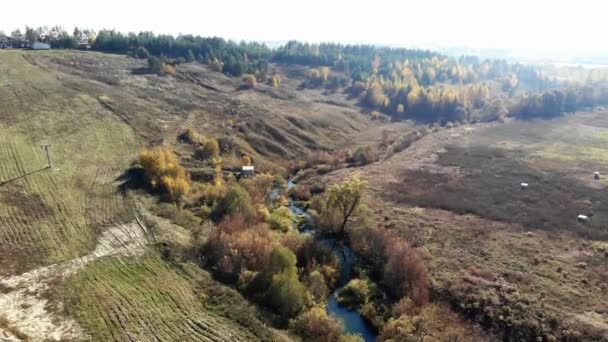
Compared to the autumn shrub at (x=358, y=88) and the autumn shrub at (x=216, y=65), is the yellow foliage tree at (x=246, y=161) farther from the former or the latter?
the autumn shrub at (x=358, y=88)

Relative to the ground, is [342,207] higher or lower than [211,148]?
lower

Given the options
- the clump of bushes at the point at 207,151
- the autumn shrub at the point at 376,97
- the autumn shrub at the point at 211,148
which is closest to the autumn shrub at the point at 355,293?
the clump of bushes at the point at 207,151

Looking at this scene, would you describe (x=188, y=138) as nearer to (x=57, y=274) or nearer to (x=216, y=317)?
(x=57, y=274)

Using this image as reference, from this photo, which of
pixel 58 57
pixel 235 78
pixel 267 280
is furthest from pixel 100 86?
pixel 267 280

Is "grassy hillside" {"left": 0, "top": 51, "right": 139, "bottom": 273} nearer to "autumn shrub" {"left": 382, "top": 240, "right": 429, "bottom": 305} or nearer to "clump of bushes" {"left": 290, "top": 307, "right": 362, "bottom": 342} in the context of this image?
"clump of bushes" {"left": 290, "top": 307, "right": 362, "bottom": 342}

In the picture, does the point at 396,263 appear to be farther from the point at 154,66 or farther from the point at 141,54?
the point at 141,54

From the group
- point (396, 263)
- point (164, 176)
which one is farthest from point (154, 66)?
point (396, 263)

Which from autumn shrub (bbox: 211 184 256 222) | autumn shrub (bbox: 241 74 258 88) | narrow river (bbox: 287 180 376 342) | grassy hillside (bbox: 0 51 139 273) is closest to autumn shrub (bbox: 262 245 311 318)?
narrow river (bbox: 287 180 376 342)
